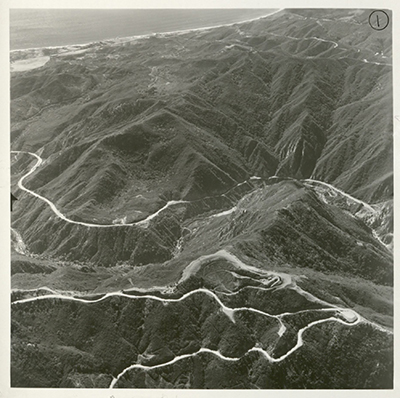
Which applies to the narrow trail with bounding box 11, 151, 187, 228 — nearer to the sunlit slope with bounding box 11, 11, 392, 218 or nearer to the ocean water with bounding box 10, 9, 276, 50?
the sunlit slope with bounding box 11, 11, 392, 218

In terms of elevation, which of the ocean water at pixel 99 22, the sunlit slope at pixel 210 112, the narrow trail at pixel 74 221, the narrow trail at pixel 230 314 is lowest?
the narrow trail at pixel 230 314

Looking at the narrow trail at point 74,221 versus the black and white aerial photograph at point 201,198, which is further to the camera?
the narrow trail at point 74,221

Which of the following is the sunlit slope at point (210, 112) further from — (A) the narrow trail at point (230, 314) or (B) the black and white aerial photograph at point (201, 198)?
(A) the narrow trail at point (230, 314)

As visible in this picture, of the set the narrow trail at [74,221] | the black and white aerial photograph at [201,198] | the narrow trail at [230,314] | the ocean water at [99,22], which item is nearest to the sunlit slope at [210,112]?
the black and white aerial photograph at [201,198]

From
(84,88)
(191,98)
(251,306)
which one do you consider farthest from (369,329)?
(84,88)

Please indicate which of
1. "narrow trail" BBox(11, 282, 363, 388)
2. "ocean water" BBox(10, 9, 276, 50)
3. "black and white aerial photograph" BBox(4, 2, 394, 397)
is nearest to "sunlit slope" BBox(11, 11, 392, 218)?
"black and white aerial photograph" BBox(4, 2, 394, 397)

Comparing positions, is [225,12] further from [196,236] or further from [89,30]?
[196,236]
